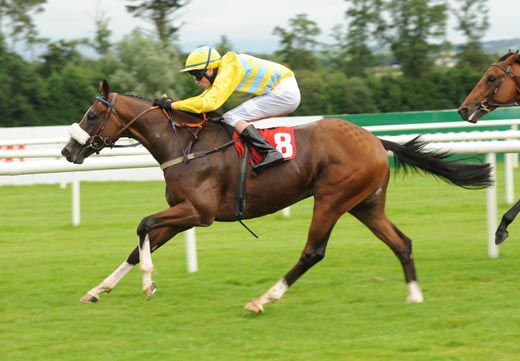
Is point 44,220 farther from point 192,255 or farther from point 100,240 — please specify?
point 192,255

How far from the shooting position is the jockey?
5.50 m

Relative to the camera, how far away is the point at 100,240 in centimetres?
838

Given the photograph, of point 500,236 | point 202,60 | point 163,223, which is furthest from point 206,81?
point 500,236

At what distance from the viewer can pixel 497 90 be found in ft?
23.0

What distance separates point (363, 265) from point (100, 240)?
2.89 meters

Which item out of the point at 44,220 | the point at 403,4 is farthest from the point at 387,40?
the point at 44,220

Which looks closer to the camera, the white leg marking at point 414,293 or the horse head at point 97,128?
the white leg marking at point 414,293

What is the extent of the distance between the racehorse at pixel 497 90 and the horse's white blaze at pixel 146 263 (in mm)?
3110

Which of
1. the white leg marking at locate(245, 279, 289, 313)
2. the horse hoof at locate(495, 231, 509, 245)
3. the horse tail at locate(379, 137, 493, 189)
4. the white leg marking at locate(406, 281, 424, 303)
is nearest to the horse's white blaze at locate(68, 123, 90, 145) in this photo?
the white leg marking at locate(245, 279, 289, 313)

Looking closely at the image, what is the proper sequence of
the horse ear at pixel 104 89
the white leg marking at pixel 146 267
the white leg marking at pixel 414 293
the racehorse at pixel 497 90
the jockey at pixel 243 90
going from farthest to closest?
the racehorse at pixel 497 90, the horse ear at pixel 104 89, the jockey at pixel 243 90, the white leg marking at pixel 414 293, the white leg marking at pixel 146 267

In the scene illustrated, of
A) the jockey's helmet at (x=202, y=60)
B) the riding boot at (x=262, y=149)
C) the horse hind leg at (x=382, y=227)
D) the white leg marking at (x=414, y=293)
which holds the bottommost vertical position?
the white leg marking at (x=414, y=293)

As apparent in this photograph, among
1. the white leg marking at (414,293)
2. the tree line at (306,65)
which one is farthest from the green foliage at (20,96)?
the white leg marking at (414,293)

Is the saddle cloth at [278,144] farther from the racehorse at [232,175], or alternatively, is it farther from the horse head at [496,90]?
the horse head at [496,90]

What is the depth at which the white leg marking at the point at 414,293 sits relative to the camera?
5.38m
